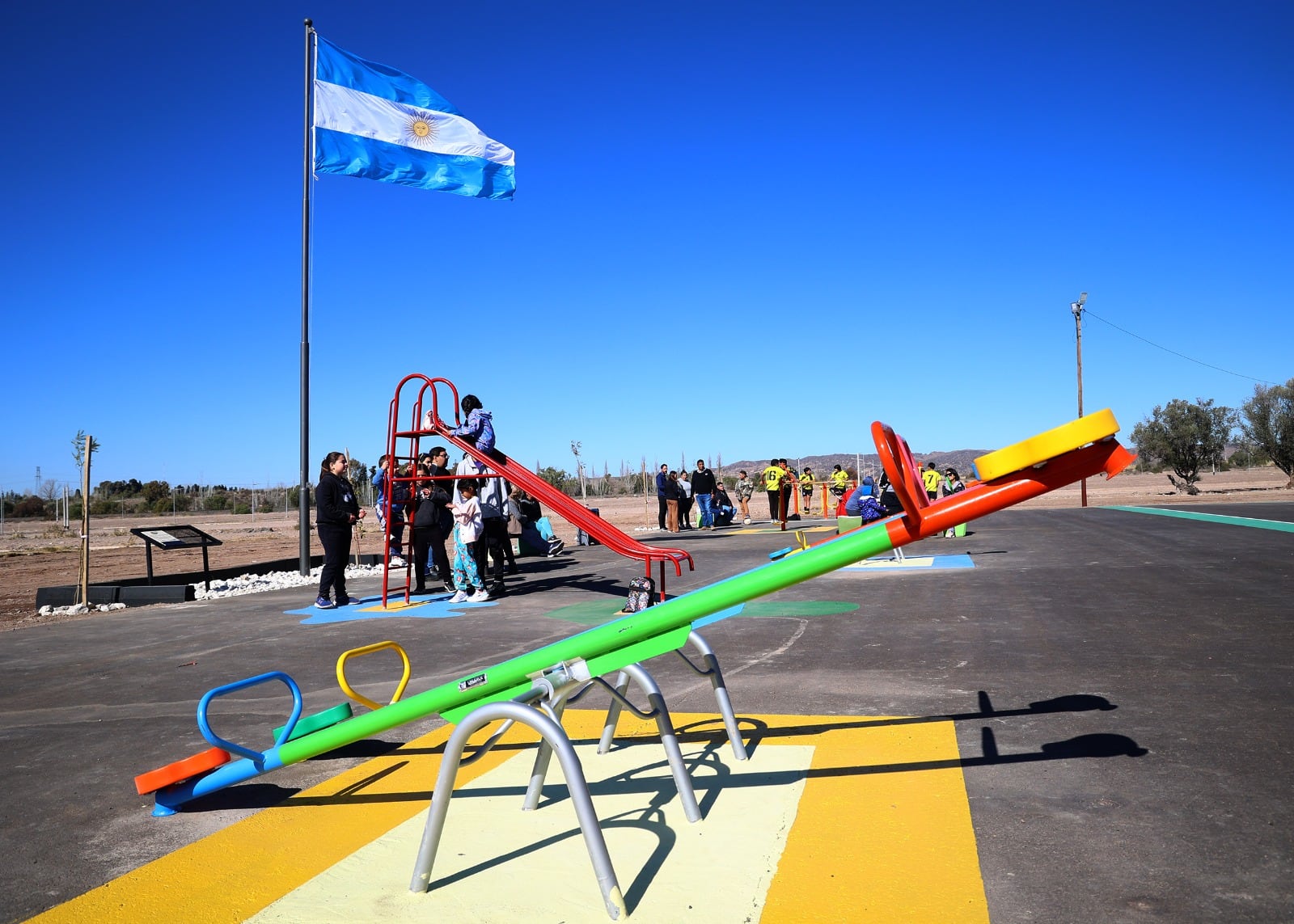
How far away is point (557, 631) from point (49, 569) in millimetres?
18639

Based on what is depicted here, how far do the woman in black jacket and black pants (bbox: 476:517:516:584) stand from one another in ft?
5.22

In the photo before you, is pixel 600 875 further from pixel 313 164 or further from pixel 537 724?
pixel 313 164

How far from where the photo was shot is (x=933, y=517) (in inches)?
130

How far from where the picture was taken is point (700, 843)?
346cm

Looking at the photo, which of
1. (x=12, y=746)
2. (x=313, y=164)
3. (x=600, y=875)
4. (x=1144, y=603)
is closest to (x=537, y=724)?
(x=600, y=875)

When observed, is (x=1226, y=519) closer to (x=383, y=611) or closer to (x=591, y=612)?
(x=591, y=612)

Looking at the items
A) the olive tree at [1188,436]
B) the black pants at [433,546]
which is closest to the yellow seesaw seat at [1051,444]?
the black pants at [433,546]

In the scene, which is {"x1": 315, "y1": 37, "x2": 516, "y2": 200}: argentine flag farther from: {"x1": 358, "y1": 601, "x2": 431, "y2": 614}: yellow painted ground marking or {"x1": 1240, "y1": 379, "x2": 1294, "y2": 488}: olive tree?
{"x1": 1240, "y1": 379, "x2": 1294, "y2": 488}: olive tree

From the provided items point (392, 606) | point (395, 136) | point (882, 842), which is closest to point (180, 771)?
point (882, 842)

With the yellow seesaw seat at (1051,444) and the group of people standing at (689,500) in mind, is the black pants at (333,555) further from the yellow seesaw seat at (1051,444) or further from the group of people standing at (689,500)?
the group of people standing at (689,500)

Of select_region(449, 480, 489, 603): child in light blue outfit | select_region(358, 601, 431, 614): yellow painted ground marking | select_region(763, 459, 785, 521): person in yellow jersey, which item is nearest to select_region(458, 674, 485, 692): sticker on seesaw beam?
select_region(358, 601, 431, 614): yellow painted ground marking

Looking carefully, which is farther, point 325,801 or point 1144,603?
point 1144,603

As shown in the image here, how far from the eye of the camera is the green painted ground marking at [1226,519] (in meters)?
19.0

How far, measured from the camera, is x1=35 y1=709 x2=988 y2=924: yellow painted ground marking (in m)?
3.01
